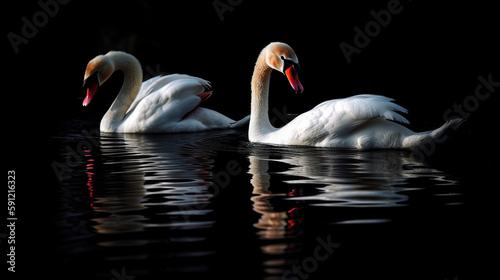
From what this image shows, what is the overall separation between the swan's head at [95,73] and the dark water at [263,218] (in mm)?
3519

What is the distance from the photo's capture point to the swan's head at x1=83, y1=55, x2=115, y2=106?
10305mm

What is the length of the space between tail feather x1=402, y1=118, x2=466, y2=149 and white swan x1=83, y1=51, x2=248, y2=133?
331cm

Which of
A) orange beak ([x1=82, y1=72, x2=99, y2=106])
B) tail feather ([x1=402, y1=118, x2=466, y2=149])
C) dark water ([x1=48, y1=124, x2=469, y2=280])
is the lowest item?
dark water ([x1=48, y1=124, x2=469, y2=280])

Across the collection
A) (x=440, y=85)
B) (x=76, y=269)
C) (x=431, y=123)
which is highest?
(x=440, y=85)

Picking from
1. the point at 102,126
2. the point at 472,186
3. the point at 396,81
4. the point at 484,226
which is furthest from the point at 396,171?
the point at 396,81

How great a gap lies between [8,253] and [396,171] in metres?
3.37

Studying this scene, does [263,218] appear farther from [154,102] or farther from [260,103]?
[154,102]

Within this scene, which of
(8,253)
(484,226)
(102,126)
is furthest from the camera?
(102,126)

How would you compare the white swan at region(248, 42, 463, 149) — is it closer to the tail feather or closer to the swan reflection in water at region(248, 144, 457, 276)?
the tail feather

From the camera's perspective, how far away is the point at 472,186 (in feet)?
17.3

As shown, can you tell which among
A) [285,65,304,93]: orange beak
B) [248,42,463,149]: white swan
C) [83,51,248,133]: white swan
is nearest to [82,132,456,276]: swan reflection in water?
[248,42,463,149]: white swan

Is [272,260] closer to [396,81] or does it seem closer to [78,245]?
[78,245]

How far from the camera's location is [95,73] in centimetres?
1041

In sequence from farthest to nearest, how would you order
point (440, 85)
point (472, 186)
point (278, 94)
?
1. point (278, 94)
2. point (440, 85)
3. point (472, 186)
